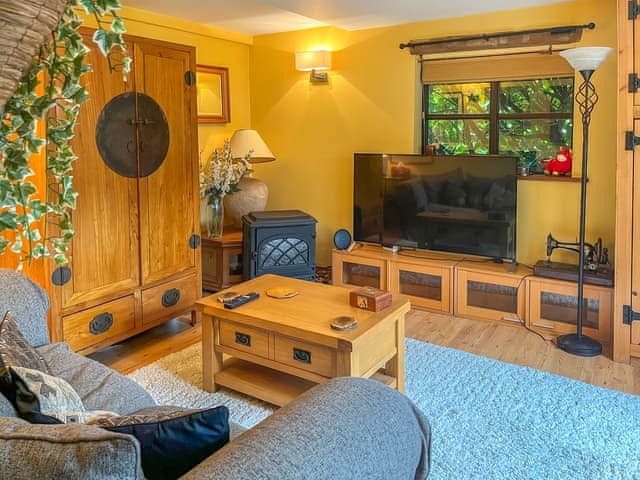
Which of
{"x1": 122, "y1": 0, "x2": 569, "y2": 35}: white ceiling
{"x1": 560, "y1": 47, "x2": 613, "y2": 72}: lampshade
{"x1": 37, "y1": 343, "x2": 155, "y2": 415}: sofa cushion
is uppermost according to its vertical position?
{"x1": 122, "y1": 0, "x2": 569, "y2": 35}: white ceiling

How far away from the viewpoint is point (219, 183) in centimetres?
466

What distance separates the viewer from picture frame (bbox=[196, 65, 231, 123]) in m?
5.01

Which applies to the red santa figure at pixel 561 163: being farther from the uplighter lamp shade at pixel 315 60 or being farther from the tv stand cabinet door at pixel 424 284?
the uplighter lamp shade at pixel 315 60

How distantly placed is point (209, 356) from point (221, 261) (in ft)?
5.97

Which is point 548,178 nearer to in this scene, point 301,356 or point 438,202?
point 438,202

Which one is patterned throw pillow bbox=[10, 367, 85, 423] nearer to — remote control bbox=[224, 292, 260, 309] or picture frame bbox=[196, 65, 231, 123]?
remote control bbox=[224, 292, 260, 309]

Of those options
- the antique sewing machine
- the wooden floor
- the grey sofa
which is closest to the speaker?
the wooden floor

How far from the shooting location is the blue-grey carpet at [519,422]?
2.25m

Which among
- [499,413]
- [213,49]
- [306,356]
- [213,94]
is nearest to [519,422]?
[499,413]

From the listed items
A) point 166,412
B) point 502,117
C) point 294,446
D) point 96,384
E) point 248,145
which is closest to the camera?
point 294,446

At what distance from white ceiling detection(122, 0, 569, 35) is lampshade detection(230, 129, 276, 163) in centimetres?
94

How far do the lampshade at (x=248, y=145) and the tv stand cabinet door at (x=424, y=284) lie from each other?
1.55 m

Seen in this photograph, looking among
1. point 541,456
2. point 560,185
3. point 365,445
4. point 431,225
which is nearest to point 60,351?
point 365,445

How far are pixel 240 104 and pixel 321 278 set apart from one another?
187cm
